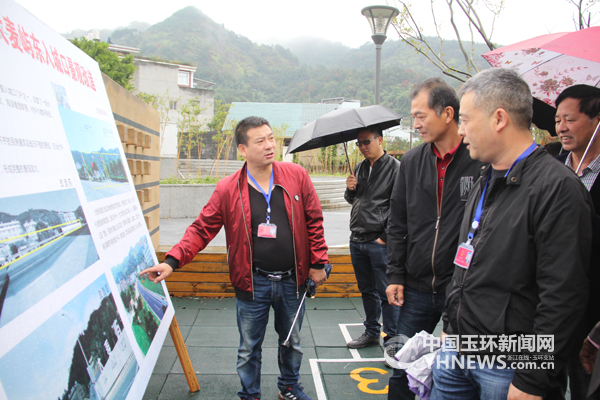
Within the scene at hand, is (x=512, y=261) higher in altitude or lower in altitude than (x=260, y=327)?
higher

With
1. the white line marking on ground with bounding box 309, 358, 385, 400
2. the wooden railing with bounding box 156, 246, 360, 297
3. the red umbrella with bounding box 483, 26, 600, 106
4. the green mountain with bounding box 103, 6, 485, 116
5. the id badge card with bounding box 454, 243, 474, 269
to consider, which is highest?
the green mountain with bounding box 103, 6, 485, 116

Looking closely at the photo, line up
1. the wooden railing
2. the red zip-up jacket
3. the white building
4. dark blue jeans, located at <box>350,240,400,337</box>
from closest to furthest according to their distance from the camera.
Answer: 1. the red zip-up jacket
2. dark blue jeans, located at <box>350,240,400,337</box>
3. the wooden railing
4. the white building

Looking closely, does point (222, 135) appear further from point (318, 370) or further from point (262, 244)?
point (262, 244)

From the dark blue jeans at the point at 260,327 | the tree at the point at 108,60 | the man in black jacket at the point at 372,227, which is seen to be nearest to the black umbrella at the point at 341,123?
the man in black jacket at the point at 372,227

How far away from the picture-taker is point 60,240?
4.40 feet

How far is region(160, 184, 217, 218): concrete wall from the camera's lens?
852cm

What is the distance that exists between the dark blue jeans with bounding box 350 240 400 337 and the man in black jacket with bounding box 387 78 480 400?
938 millimetres

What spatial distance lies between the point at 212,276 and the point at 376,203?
7.08 ft

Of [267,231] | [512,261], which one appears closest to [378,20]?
[267,231]

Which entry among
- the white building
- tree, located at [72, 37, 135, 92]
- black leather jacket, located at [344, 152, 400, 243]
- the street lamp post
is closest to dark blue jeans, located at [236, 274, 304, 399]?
black leather jacket, located at [344, 152, 400, 243]

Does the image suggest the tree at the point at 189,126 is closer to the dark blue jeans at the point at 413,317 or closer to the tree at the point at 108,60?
the dark blue jeans at the point at 413,317

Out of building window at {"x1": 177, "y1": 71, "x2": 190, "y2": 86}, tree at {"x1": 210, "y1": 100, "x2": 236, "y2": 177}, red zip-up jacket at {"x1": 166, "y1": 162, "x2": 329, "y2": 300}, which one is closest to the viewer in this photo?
red zip-up jacket at {"x1": 166, "y1": 162, "x2": 329, "y2": 300}

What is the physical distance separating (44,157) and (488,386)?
1724mm

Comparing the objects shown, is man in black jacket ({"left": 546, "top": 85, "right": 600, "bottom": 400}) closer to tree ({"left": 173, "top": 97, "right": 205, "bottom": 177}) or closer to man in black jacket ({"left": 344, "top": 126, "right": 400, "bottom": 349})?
man in black jacket ({"left": 344, "top": 126, "right": 400, "bottom": 349})
